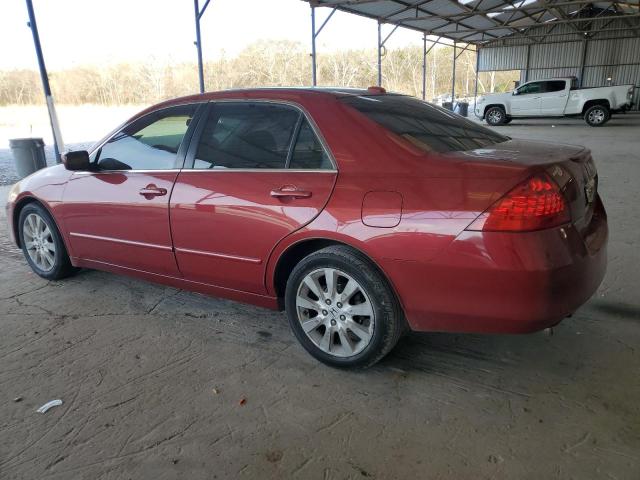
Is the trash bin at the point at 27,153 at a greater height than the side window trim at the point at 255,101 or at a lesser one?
lesser

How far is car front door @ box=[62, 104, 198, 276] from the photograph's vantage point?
10.9 feet

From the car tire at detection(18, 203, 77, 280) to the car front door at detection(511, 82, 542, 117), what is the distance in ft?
66.4

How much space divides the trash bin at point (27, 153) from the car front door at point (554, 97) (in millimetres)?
18405

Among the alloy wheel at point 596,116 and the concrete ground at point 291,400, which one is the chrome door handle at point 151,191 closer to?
the concrete ground at point 291,400

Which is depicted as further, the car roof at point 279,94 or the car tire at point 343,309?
the car roof at point 279,94

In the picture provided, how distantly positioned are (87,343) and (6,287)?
5.18 feet

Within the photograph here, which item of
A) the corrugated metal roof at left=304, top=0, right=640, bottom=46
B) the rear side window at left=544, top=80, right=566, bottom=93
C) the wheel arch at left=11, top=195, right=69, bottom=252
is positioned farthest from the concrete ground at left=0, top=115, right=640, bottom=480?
the rear side window at left=544, top=80, right=566, bottom=93

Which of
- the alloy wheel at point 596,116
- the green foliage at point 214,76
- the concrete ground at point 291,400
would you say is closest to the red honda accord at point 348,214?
the concrete ground at point 291,400

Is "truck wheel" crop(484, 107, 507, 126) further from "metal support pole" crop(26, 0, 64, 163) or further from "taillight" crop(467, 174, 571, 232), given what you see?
"taillight" crop(467, 174, 571, 232)

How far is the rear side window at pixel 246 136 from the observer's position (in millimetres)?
2916

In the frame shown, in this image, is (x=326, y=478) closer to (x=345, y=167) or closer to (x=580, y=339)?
(x=345, y=167)

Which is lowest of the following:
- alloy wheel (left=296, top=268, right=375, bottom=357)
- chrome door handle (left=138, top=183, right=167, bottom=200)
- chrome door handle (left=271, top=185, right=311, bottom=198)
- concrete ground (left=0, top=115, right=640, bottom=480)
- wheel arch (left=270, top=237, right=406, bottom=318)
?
concrete ground (left=0, top=115, right=640, bottom=480)

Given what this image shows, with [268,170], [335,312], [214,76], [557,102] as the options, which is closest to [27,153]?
[268,170]

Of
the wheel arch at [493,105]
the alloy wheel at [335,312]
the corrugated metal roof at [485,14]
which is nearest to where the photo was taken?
the alloy wheel at [335,312]
